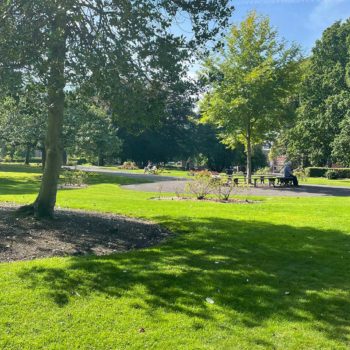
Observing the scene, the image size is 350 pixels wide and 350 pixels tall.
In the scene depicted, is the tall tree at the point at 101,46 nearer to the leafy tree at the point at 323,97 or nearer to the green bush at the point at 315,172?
the green bush at the point at 315,172

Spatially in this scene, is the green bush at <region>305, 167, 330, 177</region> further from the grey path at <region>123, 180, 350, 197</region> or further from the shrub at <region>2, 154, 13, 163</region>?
the shrub at <region>2, 154, 13, 163</region>

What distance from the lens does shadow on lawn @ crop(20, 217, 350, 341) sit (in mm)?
4938

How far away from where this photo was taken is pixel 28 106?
1070cm

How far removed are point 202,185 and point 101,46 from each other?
11.0 metres

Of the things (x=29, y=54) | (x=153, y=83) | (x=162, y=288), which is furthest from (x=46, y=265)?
(x=153, y=83)

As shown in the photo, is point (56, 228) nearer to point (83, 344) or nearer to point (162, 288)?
point (162, 288)

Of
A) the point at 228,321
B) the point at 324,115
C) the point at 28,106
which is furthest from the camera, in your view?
the point at 324,115

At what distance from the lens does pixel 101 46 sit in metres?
7.84

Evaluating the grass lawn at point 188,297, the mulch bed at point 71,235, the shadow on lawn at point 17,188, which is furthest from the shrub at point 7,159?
the grass lawn at point 188,297

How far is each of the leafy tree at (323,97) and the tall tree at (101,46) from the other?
4246 centimetres

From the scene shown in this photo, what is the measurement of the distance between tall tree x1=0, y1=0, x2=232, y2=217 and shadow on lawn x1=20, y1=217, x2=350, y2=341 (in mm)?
3003

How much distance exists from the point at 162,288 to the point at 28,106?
696 cm

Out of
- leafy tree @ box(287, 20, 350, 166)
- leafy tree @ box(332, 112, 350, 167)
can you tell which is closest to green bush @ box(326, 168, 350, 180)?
leafy tree @ box(332, 112, 350, 167)

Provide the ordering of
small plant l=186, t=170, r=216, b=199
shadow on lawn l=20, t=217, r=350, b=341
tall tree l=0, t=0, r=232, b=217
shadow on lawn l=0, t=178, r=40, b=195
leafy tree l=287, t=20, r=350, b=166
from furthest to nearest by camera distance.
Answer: leafy tree l=287, t=20, r=350, b=166 < shadow on lawn l=0, t=178, r=40, b=195 < small plant l=186, t=170, r=216, b=199 < tall tree l=0, t=0, r=232, b=217 < shadow on lawn l=20, t=217, r=350, b=341
